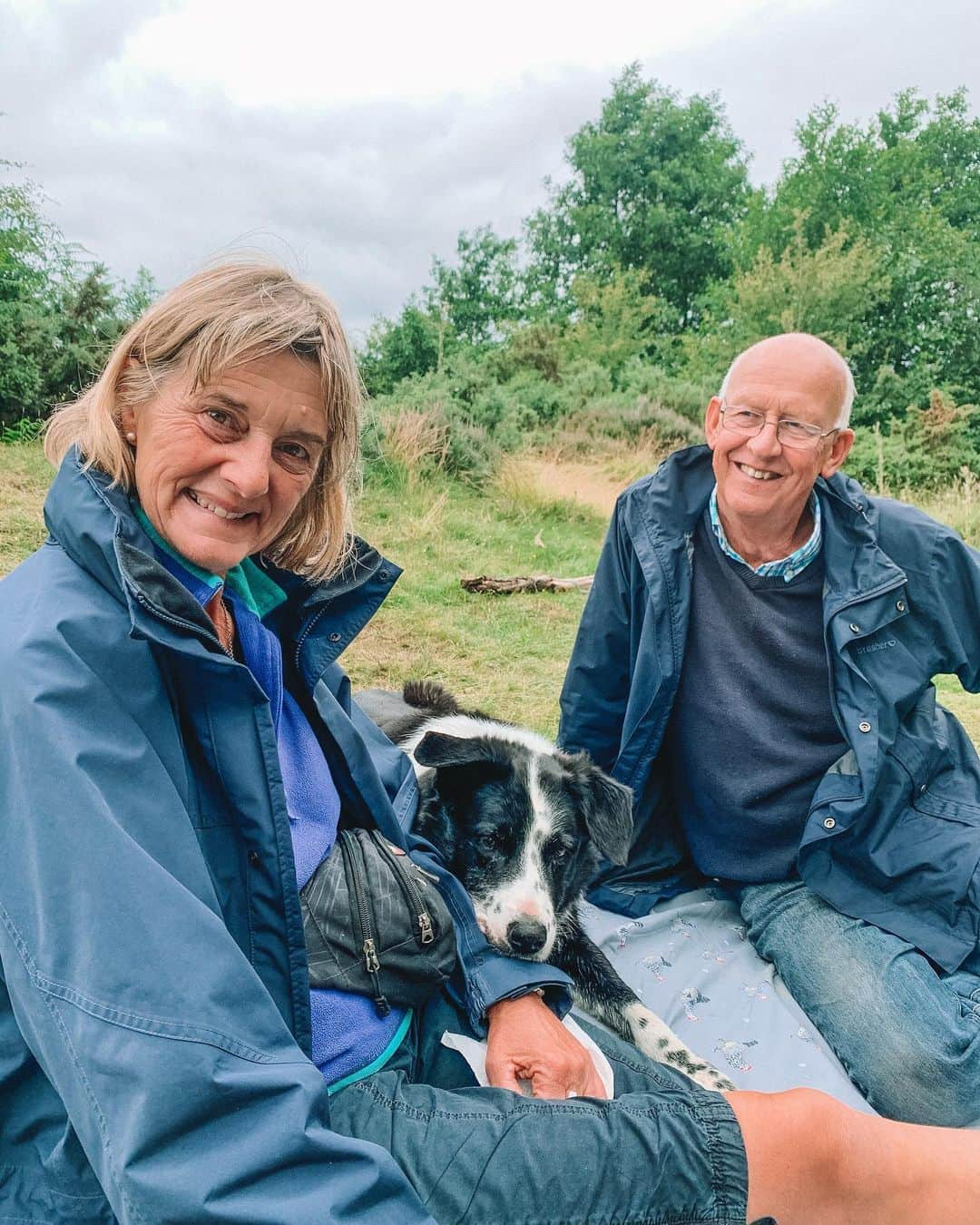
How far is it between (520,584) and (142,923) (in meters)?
7.60

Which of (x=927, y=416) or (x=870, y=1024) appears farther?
(x=927, y=416)

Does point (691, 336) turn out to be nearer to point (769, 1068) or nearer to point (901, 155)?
point (901, 155)

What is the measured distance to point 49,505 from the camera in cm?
170

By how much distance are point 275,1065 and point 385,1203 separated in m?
0.25

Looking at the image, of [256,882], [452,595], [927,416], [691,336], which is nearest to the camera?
[256,882]

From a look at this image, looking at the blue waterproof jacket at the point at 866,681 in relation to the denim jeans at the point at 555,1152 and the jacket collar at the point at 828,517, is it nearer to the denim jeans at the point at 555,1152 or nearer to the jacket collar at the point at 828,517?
the jacket collar at the point at 828,517

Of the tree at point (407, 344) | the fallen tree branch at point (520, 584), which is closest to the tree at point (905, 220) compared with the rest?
the tree at point (407, 344)

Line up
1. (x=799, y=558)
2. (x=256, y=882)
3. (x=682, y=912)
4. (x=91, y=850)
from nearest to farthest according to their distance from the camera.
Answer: (x=91, y=850), (x=256, y=882), (x=799, y=558), (x=682, y=912)

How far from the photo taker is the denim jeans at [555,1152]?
64.4 inches

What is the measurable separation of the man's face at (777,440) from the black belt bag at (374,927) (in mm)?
1814

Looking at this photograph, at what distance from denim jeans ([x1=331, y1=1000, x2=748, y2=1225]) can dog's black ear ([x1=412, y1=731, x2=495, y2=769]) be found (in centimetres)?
121

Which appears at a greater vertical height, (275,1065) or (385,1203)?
(275,1065)

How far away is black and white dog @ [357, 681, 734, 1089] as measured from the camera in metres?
2.96

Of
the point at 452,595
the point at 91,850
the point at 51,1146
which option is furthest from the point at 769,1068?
the point at 452,595
